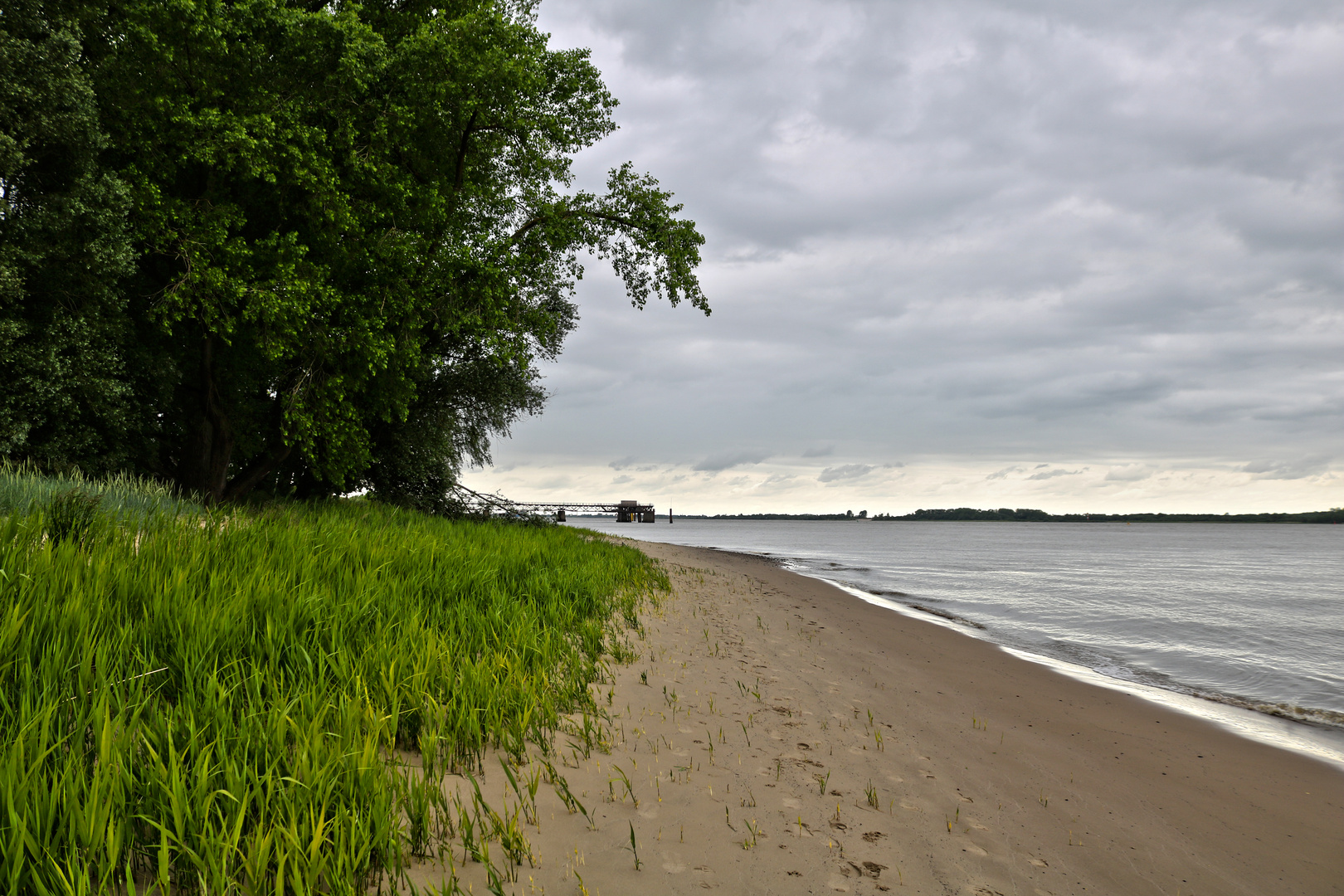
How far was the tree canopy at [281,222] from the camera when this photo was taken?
12.7m

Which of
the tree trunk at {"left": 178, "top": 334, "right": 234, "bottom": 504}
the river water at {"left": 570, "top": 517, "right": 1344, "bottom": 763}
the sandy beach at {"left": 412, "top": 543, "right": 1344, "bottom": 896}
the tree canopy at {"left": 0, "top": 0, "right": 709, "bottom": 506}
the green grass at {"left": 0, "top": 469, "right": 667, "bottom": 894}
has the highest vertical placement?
the tree canopy at {"left": 0, "top": 0, "right": 709, "bottom": 506}

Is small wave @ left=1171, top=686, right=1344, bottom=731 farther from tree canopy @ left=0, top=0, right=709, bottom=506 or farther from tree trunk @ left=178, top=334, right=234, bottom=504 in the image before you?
tree trunk @ left=178, top=334, right=234, bottom=504

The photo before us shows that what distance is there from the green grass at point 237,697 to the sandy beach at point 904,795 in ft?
1.65

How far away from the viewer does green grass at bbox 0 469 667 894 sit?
97.0 inches

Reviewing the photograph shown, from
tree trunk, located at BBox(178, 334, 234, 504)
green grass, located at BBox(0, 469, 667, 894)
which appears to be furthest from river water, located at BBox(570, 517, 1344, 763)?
tree trunk, located at BBox(178, 334, 234, 504)

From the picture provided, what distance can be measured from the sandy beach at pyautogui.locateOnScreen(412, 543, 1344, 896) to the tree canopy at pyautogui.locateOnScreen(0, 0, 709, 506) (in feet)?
39.9

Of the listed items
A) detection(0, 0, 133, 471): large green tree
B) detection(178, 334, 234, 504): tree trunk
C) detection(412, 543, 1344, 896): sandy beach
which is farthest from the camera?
detection(178, 334, 234, 504): tree trunk

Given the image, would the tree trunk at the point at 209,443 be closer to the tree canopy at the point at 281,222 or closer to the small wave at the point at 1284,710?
the tree canopy at the point at 281,222

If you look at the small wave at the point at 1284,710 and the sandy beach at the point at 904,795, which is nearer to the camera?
the sandy beach at the point at 904,795

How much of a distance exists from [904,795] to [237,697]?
435 centimetres

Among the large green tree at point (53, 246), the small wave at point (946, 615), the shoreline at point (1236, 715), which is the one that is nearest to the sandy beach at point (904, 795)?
the shoreline at point (1236, 715)

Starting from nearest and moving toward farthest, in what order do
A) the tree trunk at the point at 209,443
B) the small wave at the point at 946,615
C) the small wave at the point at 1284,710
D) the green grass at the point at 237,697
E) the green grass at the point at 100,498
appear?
the green grass at the point at 237,697
the green grass at the point at 100,498
the small wave at the point at 1284,710
the small wave at the point at 946,615
the tree trunk at the point at 209,443

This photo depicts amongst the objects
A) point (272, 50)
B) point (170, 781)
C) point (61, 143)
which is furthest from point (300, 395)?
point (170, 781)

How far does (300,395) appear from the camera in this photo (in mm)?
15547
